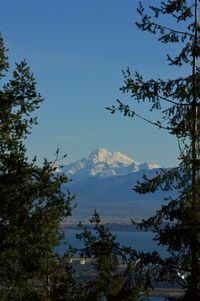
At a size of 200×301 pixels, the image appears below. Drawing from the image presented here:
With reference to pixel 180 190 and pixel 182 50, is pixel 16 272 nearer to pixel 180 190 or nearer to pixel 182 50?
pixel 180 190

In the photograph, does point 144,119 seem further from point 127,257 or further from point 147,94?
point 127,257

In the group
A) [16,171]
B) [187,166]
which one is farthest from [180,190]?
[16,171]

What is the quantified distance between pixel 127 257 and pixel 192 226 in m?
2.20

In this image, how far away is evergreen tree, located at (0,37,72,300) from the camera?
1808 cm

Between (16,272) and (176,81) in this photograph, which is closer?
(176,81)

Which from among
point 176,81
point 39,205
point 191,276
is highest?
point 176,81

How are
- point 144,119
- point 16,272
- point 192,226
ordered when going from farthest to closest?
point 16,272, point 144,119, point 192,226

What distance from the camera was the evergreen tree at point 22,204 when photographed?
59.3 ft

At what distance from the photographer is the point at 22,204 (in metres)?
18.6


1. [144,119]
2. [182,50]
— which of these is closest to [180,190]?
[144,119]

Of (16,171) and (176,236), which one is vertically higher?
(16,171)

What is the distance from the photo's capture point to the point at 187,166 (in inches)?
640

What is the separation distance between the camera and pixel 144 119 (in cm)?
1623

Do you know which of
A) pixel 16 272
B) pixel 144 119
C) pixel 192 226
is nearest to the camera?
pixel 192 226
